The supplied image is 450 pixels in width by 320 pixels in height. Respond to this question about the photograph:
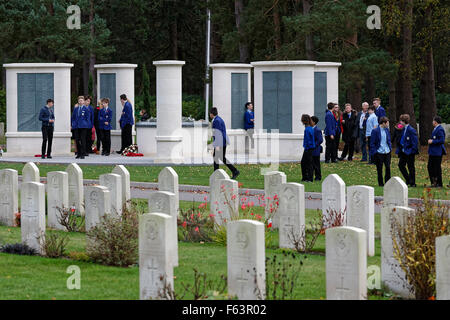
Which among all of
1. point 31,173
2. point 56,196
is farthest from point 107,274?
point 31,173

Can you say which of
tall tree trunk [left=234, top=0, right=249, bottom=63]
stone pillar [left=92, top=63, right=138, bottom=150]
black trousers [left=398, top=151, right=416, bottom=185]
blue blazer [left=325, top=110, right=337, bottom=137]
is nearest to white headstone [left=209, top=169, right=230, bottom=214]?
black trousers [left=398, top=151, right=416, bottom=185]

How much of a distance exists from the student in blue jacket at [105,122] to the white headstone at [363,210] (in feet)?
57.3

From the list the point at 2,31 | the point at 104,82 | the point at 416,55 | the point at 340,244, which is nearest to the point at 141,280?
the point at 340,244

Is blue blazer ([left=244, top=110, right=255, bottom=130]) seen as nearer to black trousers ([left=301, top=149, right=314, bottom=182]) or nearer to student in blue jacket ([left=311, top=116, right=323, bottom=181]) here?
student in blue jacket ([left=311, top=116, right=323, bottom=181])

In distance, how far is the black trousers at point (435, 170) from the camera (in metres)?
21.2

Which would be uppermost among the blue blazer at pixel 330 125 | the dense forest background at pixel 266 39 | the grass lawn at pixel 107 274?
the dense forest background at pixel 266 39

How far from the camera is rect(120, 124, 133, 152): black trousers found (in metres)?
31.1

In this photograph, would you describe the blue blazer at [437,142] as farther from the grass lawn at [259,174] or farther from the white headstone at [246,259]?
the white headstone at [246,259]

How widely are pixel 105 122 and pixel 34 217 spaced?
16.6 meters

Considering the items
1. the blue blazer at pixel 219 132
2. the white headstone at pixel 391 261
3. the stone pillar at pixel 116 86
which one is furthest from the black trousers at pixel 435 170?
the stone pillar at pixel 116 86

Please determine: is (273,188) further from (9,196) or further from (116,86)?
(116,86)

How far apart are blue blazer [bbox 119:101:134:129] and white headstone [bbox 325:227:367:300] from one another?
21582mm
